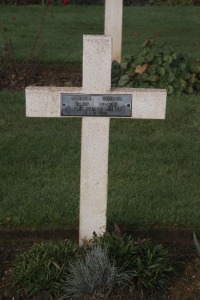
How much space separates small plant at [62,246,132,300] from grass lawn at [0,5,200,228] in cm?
111

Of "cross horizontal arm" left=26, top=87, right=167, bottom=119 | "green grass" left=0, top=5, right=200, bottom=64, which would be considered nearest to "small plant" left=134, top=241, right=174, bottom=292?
"cross horizontal arm" left=26, top=87, right=167, bottom=119

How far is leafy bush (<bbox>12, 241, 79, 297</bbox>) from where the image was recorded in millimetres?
3852

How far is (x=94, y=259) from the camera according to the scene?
3.83 metres

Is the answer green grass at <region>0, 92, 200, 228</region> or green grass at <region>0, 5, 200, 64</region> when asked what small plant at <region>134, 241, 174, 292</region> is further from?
green grass at <region>0, 5, 200, 64</region>

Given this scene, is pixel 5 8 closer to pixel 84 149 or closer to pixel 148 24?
pixel 148 24

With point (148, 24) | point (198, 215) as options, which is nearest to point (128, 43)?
point (148, 24)

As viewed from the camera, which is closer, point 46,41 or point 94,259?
point 94,259

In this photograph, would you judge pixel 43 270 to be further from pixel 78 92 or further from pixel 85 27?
pixel 85 27

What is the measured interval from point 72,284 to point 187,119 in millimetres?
3923

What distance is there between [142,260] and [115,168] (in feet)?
6.56

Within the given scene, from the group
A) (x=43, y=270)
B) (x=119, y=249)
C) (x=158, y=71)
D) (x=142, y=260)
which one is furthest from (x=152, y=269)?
(x=158, y=71)

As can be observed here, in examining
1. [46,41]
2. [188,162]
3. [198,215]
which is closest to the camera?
[198,215]

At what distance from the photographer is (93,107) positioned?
13.4 feet

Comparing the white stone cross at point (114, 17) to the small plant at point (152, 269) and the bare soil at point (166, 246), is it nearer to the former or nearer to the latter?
the bare soil at point (166, 246)
